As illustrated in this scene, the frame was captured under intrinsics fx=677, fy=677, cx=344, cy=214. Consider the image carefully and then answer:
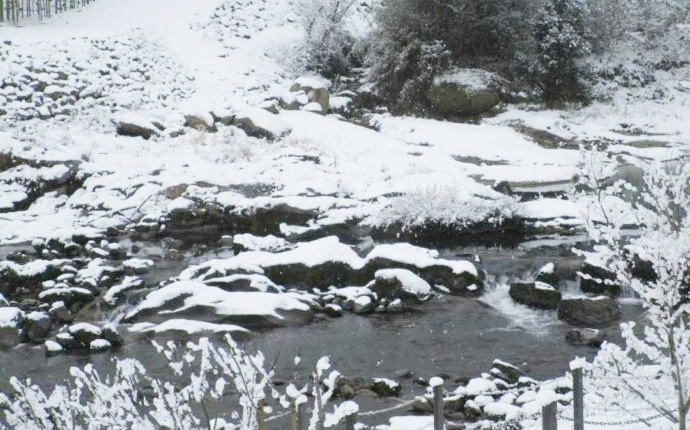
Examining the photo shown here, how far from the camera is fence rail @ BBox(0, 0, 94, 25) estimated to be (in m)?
26.5

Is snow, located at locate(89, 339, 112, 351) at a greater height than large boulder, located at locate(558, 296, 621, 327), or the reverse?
large boulder, located at locate(558, 296, 621, 327)

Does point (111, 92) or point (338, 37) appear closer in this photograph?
point (111, 92)

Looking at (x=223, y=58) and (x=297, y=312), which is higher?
(x=223, y=58)

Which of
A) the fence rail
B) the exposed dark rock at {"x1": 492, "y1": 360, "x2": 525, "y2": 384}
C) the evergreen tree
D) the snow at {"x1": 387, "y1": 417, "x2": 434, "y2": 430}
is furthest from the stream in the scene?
the fence rail

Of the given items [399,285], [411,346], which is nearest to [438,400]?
[411,346]

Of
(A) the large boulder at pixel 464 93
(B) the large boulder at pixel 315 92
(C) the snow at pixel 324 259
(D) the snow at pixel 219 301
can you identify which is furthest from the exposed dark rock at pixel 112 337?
(A) the large boulder at pixel 464 93

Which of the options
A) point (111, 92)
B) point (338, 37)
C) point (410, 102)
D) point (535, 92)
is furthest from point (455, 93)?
point (111, 92)

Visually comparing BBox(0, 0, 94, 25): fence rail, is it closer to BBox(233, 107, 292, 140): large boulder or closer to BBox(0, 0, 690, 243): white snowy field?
BBox(0, 0, 690, 243): white snowy field

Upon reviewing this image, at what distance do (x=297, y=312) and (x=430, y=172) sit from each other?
7.37 metres

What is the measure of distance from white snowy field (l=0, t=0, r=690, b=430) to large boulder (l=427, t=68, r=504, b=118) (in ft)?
2.18

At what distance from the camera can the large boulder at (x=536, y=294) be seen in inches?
412

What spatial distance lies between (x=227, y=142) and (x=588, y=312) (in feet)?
39.9

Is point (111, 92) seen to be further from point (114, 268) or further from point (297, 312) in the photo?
point (297, 312)

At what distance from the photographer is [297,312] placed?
10289 mm
